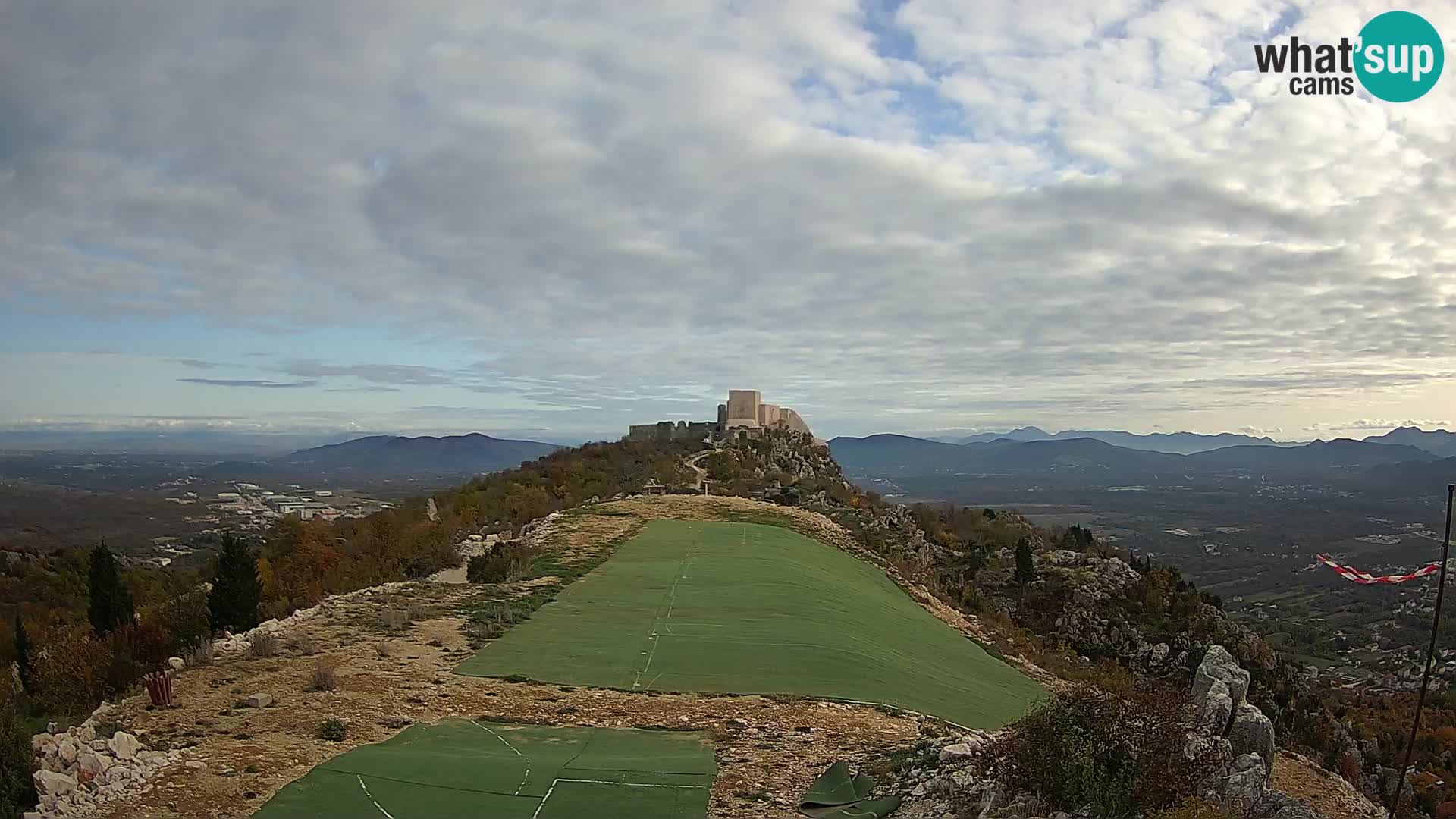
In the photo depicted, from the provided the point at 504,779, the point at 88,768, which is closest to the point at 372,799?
the point at 504,779

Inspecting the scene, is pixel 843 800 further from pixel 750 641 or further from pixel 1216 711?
pixel 750 641

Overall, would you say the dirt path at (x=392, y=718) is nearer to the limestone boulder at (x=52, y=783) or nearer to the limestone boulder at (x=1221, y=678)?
the limestone boulder at (x=52, y=783)

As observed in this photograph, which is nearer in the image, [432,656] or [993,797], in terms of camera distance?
[993,797]

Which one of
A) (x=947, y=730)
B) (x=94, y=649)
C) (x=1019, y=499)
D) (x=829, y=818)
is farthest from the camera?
(x=1019, y=499)

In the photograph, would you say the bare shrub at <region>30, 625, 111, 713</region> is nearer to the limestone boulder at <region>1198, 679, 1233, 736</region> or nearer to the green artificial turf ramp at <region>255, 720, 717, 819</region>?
the green artificial turf ramp at <region>255, 720, 717, 819</region>

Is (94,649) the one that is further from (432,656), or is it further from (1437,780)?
(1437,780)

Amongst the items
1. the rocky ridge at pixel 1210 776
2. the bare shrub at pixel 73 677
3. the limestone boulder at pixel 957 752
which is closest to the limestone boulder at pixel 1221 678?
the rocky ridge at pixel 1210 776

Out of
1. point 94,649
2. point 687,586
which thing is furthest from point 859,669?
point 94,649

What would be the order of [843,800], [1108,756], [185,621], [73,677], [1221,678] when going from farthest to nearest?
[185,621] → [73,677] → [1221,678] → [843,800] → [1108,756]
